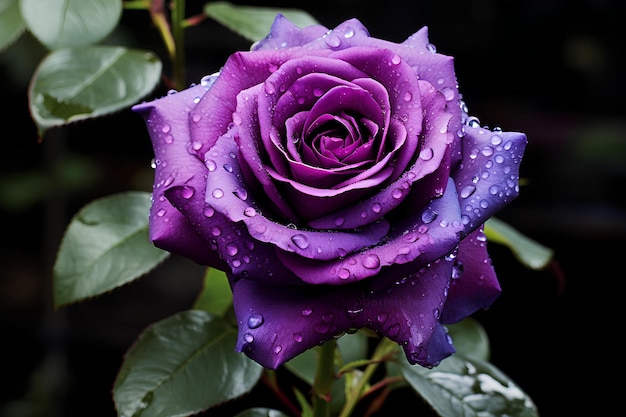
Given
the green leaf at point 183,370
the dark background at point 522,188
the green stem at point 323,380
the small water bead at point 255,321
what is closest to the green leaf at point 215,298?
the green leaf at point 183,370

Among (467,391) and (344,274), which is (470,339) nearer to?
(467,391)

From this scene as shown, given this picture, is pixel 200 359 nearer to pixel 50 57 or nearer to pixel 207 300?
pixel 207 300

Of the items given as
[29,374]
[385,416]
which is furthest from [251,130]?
[29,374]

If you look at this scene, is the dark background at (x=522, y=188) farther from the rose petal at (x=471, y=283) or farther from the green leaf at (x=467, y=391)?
the rose petal at (x=471, y=283)

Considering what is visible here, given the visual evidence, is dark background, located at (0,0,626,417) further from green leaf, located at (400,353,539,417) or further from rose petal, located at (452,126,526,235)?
rose petal, located at (452,126,526,235)

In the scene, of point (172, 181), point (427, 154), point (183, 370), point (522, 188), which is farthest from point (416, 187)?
point (522, 188)

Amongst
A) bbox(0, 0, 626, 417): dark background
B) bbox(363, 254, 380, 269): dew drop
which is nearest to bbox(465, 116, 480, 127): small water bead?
bbox(363, 254, 380, 269): dew drop
